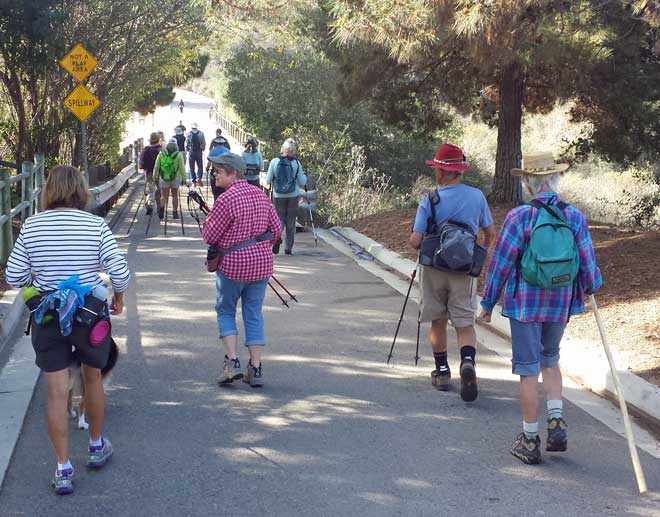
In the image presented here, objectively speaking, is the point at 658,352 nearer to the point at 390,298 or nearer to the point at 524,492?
the point at 524,492

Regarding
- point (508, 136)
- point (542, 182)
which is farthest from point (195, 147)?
point (542, 182)

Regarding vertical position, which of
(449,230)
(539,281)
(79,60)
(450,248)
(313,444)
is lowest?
(313,444)

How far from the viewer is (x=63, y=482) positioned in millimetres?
5215

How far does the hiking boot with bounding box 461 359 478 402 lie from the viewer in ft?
23.3

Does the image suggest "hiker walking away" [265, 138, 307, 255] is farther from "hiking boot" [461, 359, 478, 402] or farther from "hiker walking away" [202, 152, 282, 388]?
"hiking boot" [461, 359, 478, 402]

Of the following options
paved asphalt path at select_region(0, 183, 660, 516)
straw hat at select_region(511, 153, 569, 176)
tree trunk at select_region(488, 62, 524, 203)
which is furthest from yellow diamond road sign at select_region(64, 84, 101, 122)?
straw hat at select_region(511, 153, 569, 176)

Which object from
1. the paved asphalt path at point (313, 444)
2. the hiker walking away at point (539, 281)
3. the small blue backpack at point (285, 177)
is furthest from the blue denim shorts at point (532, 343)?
the small blue backpack at point (285, 177)

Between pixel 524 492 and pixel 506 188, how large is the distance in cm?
1348

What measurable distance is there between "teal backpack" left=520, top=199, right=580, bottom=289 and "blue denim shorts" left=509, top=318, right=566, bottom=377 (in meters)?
0.31

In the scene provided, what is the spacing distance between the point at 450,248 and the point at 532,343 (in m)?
1.32

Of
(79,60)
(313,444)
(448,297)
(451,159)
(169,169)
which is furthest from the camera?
(169,169)

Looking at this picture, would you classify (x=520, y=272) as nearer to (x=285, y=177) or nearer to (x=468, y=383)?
(x=468, y=383)

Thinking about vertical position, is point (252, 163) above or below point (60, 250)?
above

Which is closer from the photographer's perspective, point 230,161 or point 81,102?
point 230,161
